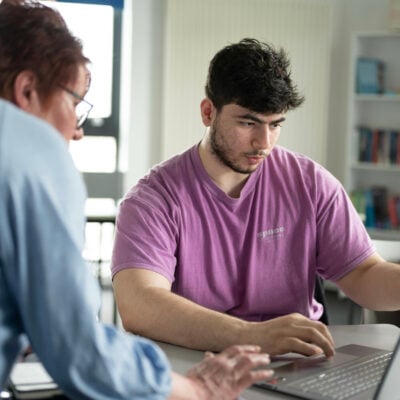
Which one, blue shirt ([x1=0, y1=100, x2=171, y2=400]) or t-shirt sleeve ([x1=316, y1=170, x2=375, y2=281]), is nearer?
blue shirt ([x1=0, y1=100, x2=171, y2=400])

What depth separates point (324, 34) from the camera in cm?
596

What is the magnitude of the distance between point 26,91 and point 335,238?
119cm

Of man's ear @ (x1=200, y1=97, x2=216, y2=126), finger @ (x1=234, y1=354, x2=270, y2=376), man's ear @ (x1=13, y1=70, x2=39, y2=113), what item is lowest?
finger @ (x1=234, y1=354, x2=270, y2=376)

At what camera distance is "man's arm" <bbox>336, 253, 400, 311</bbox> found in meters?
1.94

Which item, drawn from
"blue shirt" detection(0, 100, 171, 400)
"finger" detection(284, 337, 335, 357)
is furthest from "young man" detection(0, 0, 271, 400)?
"finger" detection(284, 337, 335, 357)

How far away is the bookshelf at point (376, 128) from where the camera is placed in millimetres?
5805

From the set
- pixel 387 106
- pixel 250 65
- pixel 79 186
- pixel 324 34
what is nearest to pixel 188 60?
pixel 324 34

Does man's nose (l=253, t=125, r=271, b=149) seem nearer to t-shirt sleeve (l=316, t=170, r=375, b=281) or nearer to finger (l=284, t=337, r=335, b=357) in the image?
t-shirt sleeve (l=316, t=170, r=375, b=281)

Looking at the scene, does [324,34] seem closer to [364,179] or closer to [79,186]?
[364,179]

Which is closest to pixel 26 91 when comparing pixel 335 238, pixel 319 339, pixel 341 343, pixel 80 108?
pixel 80 108

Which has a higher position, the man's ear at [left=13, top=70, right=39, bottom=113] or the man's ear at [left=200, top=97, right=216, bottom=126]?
the man's ear at [left=13, top=70, right=39, bottom=113]

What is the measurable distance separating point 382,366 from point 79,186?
0.84 metres

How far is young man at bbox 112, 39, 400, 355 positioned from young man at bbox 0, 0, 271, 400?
2.64ft

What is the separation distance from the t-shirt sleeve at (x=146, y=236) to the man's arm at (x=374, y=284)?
1.60 ft
